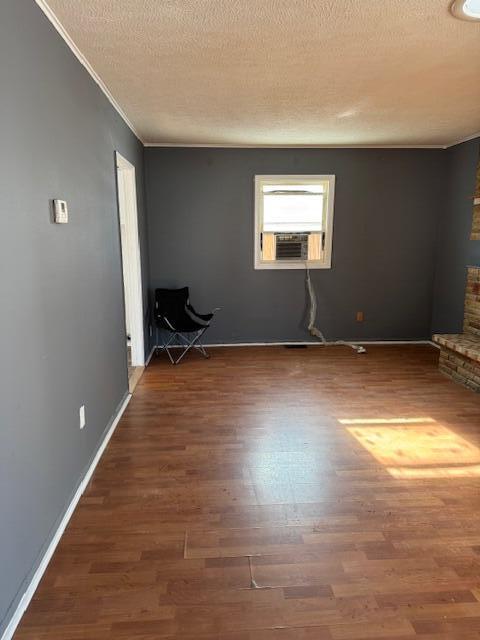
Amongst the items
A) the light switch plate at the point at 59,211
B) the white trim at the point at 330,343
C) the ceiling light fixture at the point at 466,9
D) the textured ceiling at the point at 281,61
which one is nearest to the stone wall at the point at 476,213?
the textured ceiling at the point at 281,61

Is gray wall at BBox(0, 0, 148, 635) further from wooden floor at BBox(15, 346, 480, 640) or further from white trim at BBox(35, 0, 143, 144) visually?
wooden floor at BBox(15, 346, 480, 640)

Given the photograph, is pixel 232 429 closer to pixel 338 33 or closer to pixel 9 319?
pixel 9 319

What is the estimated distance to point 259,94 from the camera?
9.99 feet

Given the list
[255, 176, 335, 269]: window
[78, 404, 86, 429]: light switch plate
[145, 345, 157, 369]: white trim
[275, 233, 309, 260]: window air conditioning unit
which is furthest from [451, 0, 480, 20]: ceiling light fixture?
[145, 345, 157, 369]: white trim

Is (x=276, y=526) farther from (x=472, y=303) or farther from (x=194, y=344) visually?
(x=472, y=303)

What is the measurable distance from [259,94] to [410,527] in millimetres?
2965

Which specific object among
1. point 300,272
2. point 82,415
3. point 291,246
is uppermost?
point 291,246

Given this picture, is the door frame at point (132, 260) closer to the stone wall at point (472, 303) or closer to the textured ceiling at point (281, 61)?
the textured ceiling at point (281, 61)

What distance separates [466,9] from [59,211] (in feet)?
6.92

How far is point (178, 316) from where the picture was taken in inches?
196

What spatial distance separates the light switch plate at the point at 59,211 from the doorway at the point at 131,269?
185 cm

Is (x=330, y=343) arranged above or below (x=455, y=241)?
below

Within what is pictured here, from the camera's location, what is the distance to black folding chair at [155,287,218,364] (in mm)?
4790

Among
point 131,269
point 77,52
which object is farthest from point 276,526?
point 131,269
